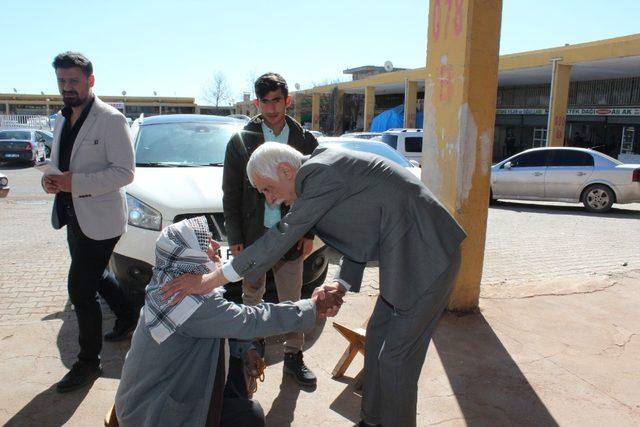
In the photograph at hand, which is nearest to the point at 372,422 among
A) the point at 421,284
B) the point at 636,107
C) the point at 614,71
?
the point at 421,284

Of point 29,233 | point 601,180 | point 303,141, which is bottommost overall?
point 29,233

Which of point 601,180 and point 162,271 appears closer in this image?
point 162,271

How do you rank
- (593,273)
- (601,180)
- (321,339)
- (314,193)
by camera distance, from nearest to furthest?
(314,193) → (321,339) → (593,273) → (601,180)

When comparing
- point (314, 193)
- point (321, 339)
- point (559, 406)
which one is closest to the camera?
point (314, 193)

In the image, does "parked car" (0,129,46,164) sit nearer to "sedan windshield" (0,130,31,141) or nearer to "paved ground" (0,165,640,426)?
"sedan windshield" (0,130,31,141)

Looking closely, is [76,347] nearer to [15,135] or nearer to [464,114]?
[464,114]

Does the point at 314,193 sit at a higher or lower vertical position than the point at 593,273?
higher

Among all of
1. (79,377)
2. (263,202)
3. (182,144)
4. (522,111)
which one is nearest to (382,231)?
Answer: (263,202)

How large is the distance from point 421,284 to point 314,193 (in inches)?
26.1

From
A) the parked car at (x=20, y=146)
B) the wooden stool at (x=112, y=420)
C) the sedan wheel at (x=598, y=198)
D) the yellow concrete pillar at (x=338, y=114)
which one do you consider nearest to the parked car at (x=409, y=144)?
the sedan wheel at (x=598, y=198)

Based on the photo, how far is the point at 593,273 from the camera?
20.9ft

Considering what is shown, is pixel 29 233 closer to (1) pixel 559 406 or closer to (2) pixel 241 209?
(2) pixel 241 209

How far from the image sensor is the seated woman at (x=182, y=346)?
78.5 inches

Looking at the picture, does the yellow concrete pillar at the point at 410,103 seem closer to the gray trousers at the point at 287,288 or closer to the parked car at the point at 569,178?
the parked car at the point at 569,178
